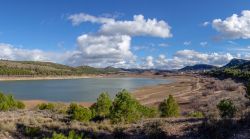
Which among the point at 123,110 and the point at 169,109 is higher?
the point at 123,110

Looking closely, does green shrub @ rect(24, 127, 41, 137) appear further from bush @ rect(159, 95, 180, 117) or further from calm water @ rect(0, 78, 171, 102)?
calm water @ rect(0, 78, 171, 102)

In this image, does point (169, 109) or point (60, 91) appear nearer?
point (169, 109)

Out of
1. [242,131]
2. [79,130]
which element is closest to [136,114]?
[79,130]

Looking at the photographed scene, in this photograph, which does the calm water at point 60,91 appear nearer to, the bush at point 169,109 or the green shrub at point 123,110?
the bush at point 169,109

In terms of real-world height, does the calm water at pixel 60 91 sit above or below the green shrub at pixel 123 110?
below

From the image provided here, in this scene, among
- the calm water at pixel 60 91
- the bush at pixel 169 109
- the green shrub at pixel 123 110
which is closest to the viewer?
the green shrub at pixel 123 110

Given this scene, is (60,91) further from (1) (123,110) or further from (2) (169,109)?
(1) (123,110)

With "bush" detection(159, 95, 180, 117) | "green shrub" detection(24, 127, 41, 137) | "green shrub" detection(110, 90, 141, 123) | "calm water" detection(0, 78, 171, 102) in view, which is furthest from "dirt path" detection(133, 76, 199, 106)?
"green shrub" detection(24, 127, 41, 137)

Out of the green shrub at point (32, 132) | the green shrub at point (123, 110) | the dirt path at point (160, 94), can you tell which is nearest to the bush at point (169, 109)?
the green shrub at point (123, 110)

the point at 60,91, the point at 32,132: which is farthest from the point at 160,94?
the point at 32,132

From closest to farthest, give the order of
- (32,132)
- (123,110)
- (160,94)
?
(32,132) → (123,110) → (160,94)

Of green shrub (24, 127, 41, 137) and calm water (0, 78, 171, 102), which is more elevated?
green shrub (24, 127, 41, 137)

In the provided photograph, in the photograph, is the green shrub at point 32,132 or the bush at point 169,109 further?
the bush at point 169,109

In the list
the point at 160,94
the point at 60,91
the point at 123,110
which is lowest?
the point at 160,94
